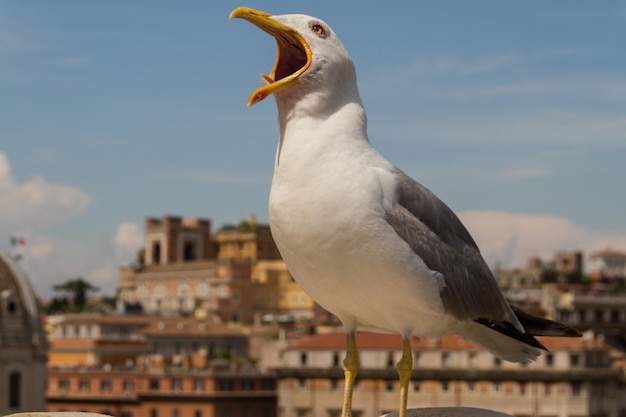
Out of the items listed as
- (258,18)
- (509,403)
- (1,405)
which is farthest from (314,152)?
(1,405)

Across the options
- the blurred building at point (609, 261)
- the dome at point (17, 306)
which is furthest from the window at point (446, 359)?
the blurred building at point (609, 261)

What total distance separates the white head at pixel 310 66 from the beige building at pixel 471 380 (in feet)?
182

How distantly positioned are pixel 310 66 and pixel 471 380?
5845 centimetres

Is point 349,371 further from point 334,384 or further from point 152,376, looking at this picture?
point 152,376

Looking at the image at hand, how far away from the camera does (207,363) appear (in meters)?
78.4

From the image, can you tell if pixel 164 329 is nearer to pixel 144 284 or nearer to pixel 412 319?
pixel 144 284

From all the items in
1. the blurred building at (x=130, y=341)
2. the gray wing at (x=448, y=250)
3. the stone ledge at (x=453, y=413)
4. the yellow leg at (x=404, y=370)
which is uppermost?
the blurred building at (x=130, y=341)

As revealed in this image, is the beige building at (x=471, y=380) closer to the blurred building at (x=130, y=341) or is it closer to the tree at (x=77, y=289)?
the blurred building at (x=130, y=341)

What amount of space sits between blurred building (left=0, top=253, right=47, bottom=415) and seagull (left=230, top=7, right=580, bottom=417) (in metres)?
64.9

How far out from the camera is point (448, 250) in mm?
6672

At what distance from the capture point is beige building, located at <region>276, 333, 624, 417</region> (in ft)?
205

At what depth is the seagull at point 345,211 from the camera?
6281 mm

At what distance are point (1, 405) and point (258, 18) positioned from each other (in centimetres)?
6677

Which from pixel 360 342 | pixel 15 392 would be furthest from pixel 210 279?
pixel 360 342
